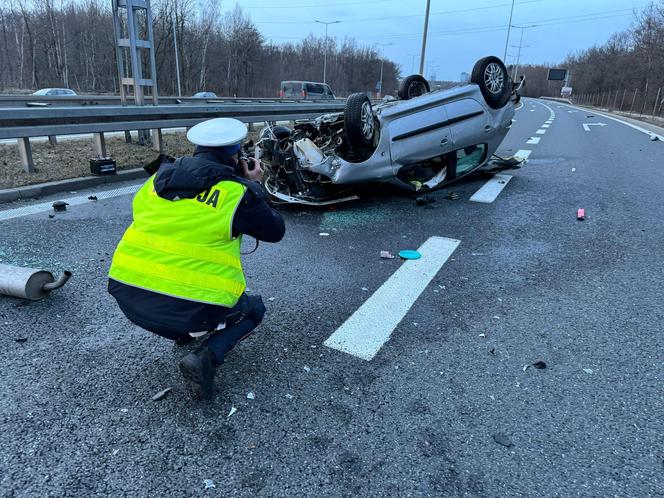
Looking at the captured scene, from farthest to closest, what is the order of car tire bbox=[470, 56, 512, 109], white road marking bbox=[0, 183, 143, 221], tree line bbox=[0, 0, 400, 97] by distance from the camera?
tree line bbox=[0, 0, 400, 97] < car tire bbox=[470, 56, 512, 109] < white road marking bbox=[0, 183, 143, 221]

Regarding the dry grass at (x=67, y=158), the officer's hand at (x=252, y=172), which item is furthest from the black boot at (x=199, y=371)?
the dry grass at (x=67, y=158)

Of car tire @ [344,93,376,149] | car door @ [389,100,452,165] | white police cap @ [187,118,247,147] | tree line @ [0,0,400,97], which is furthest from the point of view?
tree line @ [0,0,400,97]

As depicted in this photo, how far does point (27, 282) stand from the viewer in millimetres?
3062

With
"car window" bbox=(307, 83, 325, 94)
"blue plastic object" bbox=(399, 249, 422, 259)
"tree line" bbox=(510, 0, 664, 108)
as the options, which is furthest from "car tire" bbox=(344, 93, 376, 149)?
"tree line" bbox=(510, 0, 664, 108)

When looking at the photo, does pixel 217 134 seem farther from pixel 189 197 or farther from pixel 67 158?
pixel 67 158

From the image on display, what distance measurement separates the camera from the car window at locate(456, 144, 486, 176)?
6.53 metres

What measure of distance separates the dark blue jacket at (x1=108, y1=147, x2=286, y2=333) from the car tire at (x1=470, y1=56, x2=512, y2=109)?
5.24 m

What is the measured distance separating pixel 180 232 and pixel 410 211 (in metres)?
4.08

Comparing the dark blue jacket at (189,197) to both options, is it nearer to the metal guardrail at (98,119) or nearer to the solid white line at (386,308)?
the solid white line at (386,308)

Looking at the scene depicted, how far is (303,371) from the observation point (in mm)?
2527

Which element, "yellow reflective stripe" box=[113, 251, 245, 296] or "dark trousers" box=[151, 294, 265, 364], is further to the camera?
"dark trousers" box=[151, 294, 265, 364]

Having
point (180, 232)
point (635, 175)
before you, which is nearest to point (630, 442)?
point (180, 232)

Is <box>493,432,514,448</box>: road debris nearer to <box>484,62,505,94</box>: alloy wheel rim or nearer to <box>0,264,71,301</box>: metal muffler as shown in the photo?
<box>0,264,71,301</box>: metal muffler

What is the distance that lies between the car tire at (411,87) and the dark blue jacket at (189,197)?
623cm
